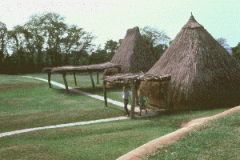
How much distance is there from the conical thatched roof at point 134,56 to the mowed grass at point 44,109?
740 cm

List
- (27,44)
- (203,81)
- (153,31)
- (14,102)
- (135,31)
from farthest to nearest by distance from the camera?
(153,31) → (27,44) → (135,31) → (14,102) → (203,81)


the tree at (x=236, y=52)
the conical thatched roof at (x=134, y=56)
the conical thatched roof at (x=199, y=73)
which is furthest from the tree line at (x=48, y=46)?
the conical thatched roof at (x=199, y=73)

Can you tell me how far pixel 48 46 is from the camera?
160 ft

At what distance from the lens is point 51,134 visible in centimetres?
940

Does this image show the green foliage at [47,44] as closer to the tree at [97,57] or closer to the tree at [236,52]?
the tree at [97,57]

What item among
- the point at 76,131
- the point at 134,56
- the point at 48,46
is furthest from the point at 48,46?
the point at 76,131

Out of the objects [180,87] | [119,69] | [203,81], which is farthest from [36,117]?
[119,69]

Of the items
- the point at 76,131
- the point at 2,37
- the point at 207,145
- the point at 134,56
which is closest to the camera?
the point at 207,145

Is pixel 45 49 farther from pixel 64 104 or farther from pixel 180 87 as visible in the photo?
pixel 180 87

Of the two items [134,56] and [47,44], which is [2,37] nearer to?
[47,44]

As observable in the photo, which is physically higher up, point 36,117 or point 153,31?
point 153,31

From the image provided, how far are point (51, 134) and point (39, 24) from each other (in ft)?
141

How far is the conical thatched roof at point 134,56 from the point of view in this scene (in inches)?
985

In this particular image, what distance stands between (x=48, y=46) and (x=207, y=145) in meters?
46.7
